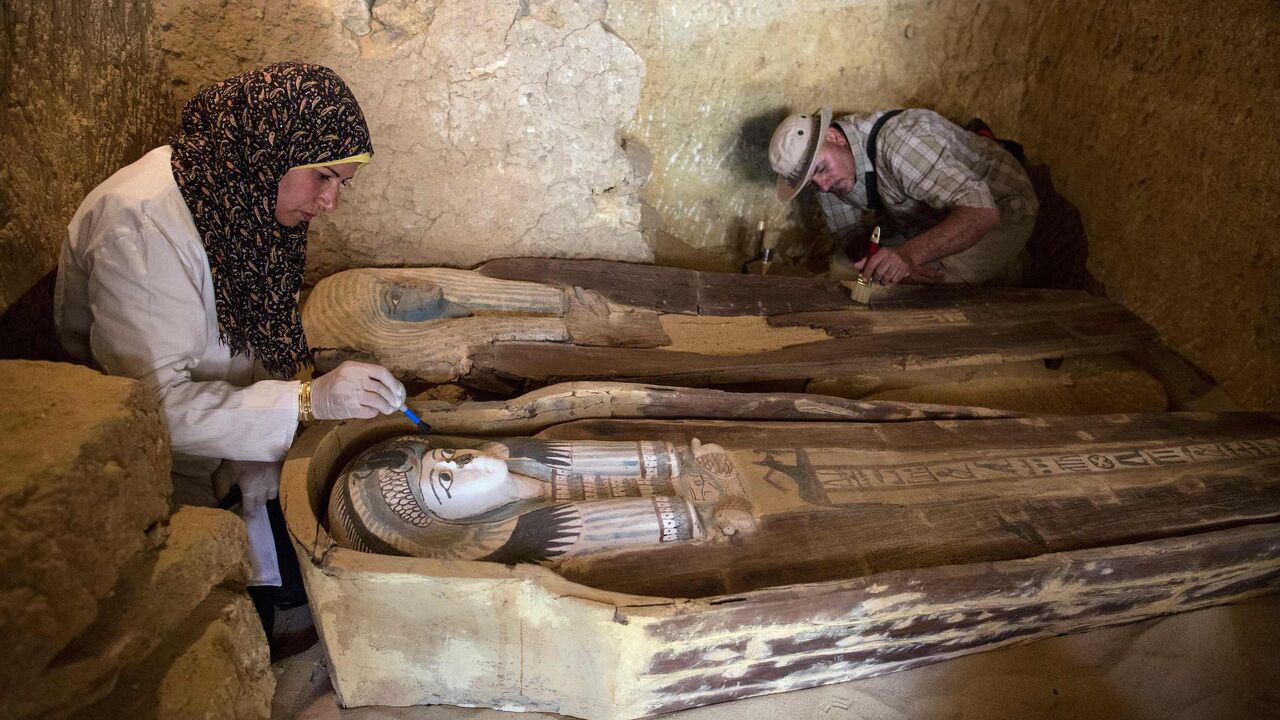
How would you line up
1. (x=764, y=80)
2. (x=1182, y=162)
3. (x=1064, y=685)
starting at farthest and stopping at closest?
(x=764, y=80) < (x=1182, y=162) < (x=1064, y=685)

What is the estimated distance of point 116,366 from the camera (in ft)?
6.82

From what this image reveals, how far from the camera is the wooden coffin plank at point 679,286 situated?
12.3ft

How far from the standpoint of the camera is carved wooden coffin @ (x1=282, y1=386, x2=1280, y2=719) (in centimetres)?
210

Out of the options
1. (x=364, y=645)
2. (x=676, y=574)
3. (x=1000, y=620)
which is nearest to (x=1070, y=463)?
(x=1000, y=620)

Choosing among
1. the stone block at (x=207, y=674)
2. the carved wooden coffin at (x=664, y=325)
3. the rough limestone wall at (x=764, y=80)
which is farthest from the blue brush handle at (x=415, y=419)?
the rough limestone wall at (x=764, y=80)

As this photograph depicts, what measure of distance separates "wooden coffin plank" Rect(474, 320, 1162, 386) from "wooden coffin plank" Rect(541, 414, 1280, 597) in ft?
1.43

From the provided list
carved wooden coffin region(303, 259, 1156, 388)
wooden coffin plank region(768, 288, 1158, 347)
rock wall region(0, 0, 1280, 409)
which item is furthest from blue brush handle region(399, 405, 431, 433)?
wooden coffin plank region(768, 288, 1158, 347)

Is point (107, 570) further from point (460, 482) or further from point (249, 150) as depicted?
point (249, 150)

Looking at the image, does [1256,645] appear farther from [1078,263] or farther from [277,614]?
[277,614]

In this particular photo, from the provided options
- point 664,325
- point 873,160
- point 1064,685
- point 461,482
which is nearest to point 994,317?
point 873,160

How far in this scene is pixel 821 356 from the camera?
3.47 m

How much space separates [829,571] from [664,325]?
157 centimetres

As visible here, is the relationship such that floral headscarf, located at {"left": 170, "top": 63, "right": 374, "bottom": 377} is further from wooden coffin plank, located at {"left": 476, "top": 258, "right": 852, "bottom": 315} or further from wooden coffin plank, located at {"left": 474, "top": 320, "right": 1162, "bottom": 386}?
wooden coffin plank, located at {"left": 476, "top": 258, "right": 852, "bottom": 315}

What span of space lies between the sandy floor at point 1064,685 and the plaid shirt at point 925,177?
6.90 ft
